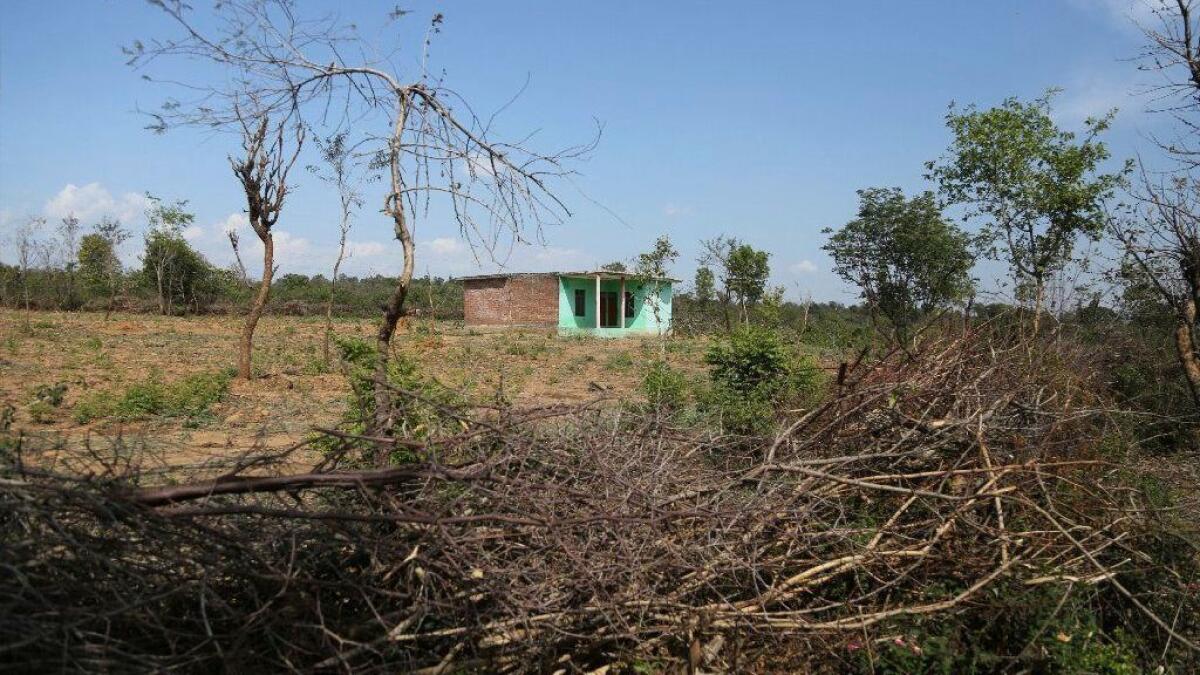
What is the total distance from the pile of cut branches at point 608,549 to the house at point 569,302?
77.6ft

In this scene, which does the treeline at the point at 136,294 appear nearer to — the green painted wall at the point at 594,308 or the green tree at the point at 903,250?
the green painted wall at the point at 594,308

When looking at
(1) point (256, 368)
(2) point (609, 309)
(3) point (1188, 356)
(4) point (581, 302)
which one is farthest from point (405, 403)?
(2) point (609, 309)

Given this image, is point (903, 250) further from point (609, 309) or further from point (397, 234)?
point (397, 234)

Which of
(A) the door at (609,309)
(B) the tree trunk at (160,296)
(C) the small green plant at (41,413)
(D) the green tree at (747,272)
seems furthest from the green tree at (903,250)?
(B) the tree trunk at (160,296)

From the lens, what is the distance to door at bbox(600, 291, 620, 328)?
98.7ft

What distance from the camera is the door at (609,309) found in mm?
30078

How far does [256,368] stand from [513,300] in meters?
16.6

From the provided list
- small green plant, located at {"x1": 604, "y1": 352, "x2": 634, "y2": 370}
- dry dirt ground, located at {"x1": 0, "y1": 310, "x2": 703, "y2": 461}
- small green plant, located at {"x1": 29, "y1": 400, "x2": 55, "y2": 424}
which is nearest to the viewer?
dry dirt ground, located at {"x1": 0, "y1": 310, "x2": 703, "y2": 461}

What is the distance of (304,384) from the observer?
462 inches

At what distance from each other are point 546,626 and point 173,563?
1.29 metres

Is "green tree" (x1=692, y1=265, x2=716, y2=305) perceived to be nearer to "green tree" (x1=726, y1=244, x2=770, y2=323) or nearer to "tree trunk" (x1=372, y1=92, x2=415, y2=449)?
"green tree" (x1=726, y1=244, x2=770, y2=323)

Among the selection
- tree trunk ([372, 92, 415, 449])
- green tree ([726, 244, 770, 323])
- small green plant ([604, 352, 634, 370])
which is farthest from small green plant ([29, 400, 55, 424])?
green tree ([726, 244, 770, 323])

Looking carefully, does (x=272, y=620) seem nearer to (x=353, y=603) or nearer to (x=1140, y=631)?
(x=353, y=603)

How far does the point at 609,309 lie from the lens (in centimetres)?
3039
